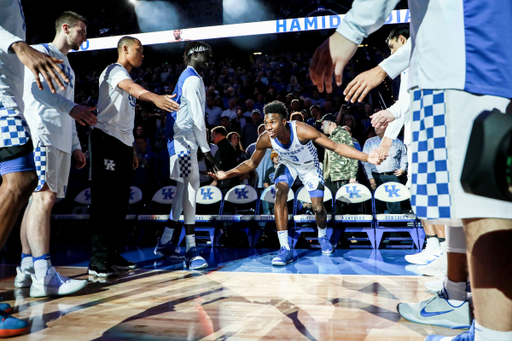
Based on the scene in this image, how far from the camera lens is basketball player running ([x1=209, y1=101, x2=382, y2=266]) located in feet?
14.9

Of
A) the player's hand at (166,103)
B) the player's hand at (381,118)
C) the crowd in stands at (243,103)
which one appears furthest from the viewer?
the crowd in stands at (243,103)

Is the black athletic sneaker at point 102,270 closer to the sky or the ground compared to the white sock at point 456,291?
closer to the ground

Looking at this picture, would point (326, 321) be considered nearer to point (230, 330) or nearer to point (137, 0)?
point (230, 330)

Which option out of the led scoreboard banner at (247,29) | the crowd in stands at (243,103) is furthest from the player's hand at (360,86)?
the led scoreboard banner at (247,29)

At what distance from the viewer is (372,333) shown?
187 cm

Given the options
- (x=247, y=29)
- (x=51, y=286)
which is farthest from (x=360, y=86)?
(x=247, y=29)

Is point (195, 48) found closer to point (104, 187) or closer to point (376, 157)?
point (104, 187)

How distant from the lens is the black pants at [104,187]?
11.7 ft

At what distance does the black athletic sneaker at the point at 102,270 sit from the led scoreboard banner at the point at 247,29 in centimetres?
948

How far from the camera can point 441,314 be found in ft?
6.55

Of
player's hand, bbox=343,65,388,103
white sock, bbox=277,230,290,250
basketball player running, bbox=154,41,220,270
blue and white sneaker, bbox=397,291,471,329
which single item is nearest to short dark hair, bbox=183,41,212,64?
basketball player running, bbox=154,41,220,270

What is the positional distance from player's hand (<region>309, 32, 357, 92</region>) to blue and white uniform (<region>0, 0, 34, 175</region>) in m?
1.59

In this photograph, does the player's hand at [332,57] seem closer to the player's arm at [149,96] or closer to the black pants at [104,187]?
the player's arm at [149,96]

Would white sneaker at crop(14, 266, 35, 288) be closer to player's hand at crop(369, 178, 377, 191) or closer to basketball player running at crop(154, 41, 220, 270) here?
basketball player running at crop(154, 41, 220, 270)
